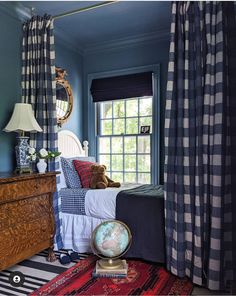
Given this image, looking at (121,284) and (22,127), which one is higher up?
(22,127)

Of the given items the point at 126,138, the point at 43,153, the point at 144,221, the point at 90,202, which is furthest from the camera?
the point at 126,138

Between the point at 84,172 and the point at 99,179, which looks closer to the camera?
the point at 99,179

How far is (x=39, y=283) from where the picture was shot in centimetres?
212

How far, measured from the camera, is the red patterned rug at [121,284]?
1989 mm

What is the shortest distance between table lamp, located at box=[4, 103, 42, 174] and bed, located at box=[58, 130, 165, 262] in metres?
Answer: 0.60

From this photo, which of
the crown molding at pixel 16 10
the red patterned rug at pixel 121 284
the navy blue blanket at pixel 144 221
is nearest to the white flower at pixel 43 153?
the navy blue blanket at pixel 144 221

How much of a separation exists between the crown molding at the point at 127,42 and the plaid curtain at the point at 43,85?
1368 millimetres

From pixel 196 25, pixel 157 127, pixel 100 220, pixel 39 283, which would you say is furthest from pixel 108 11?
pixel 39 283

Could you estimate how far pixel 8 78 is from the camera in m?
2.87

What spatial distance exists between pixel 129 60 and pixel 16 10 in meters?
1.67

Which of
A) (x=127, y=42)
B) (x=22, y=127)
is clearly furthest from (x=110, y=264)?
(x=127, y=42)

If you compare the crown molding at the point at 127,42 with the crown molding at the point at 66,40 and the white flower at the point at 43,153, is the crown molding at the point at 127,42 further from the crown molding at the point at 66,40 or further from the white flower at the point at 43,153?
the white flower at the point at 43,153

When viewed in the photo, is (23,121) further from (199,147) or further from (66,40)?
(66,40)

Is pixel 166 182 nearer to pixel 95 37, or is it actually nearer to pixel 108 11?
pixel 108 11
